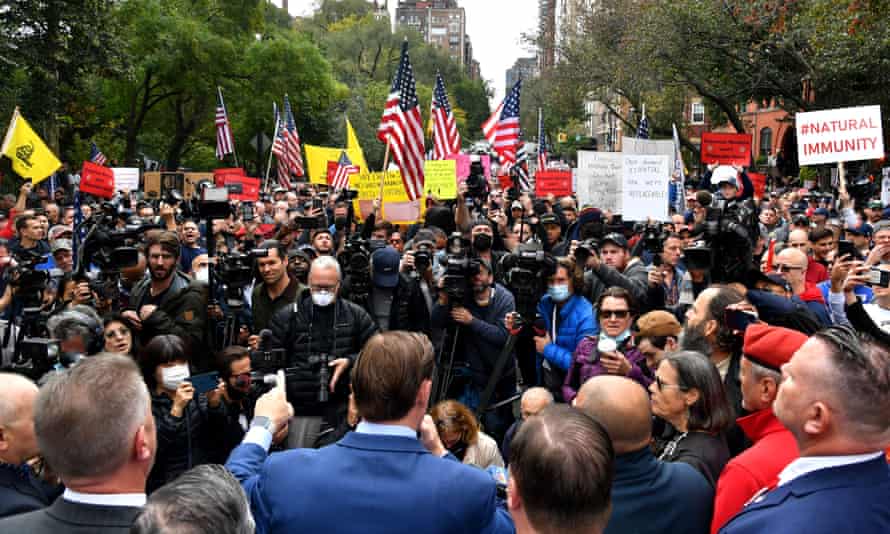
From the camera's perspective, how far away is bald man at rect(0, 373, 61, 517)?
2928mm

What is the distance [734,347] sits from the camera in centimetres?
425

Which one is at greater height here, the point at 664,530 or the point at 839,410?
the point at 839,410

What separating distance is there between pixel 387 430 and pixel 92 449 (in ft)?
2.81

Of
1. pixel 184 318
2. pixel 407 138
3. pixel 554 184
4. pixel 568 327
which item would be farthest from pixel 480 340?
pixel 554 184

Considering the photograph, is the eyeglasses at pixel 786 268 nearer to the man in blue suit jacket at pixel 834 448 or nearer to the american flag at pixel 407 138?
the man in blue suit jacket at pixel 834 448

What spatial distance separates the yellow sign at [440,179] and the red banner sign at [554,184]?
3724 millimetres

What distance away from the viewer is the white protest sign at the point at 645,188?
366 inches

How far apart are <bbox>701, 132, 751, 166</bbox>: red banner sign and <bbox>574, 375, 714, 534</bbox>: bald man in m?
10.3

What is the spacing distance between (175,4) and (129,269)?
2867cm

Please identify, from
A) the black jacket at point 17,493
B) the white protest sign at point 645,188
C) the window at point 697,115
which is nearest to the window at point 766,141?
the window at point 697,115

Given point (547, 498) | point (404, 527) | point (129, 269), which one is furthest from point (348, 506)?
point (129, 269)

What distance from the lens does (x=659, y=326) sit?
16.5 feet

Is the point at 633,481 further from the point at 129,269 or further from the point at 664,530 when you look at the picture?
the point at 129,269

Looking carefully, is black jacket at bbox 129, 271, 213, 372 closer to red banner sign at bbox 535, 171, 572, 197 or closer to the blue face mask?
the blue face mask
